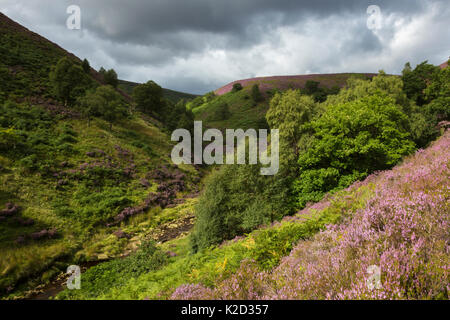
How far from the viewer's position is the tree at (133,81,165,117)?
4994cm

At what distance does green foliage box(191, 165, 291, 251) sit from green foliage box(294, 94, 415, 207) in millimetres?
1783

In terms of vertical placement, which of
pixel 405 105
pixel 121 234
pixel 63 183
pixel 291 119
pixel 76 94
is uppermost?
pixel 76 94

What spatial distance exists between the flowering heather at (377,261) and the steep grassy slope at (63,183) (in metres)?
14.7

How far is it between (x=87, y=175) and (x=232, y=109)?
54596mm

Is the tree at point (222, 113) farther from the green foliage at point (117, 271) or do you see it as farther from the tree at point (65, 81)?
the green foliage at point (117, 271)

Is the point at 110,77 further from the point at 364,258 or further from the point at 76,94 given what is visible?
the point at 364,258

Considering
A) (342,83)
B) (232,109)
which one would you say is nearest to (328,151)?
(232,109)

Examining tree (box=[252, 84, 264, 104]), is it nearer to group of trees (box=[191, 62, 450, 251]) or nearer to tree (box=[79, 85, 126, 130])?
tree (box=[79, 85, 126, 130])

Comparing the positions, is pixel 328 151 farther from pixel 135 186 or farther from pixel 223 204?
pixel 135 186

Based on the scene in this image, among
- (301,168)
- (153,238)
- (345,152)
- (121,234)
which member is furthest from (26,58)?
(345,152)

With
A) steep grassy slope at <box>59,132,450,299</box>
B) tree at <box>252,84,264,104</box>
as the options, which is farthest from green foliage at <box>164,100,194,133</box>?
steep grassy slope at <box>59,132,450,299</box>

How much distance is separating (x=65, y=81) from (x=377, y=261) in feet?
141

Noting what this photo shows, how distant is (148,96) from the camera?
165 feet

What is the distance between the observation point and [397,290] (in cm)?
205
